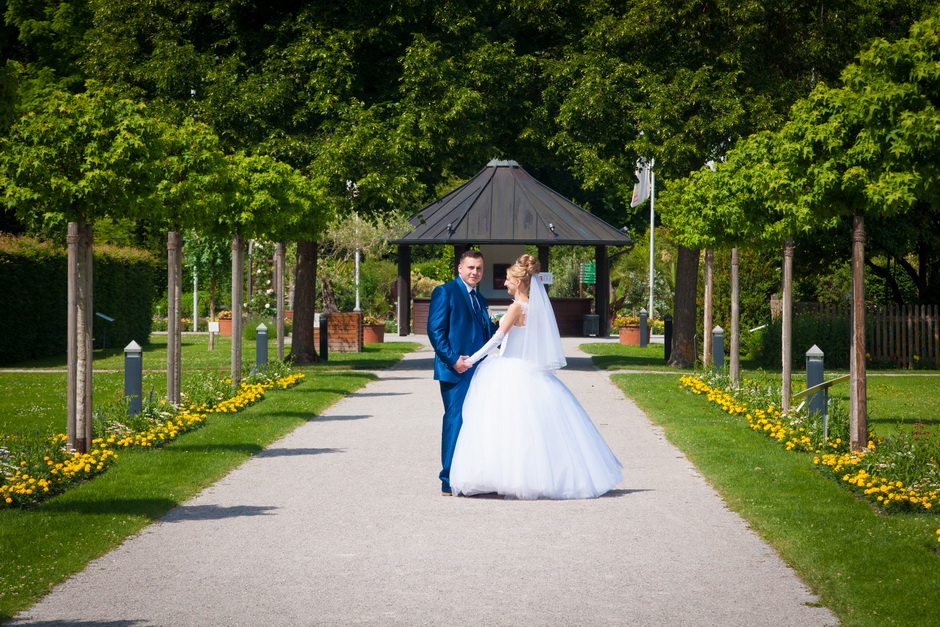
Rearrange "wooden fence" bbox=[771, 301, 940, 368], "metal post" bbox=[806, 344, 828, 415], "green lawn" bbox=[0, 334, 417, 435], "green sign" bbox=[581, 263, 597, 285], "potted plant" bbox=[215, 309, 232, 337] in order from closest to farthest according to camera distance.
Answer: "metal post" bbox=[806, 344, 828, 415], "green lawn" bbox=[0, 334, 417, 435], "wooden fence" bbox=[771, 301, 940, 368], "potted plant" bbox=[215, 309, 232, 337], "green sign" bbox=[581, 263, 597, 285]

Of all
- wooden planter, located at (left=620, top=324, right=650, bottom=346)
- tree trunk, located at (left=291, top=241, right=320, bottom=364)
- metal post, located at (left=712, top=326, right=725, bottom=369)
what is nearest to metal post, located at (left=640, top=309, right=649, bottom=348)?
wooden planter, located at (left=620, top=324, right=650, bottom=346)

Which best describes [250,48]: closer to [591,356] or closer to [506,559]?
[591,356]

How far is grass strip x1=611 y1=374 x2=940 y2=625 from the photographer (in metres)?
6.11

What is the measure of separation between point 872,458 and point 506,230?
107 feet

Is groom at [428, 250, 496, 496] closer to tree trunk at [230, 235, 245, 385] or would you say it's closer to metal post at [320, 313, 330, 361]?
tree trunk at [230, 235, 245, 385]

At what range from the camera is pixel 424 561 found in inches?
276

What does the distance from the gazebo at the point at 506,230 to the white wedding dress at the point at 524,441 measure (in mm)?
31493

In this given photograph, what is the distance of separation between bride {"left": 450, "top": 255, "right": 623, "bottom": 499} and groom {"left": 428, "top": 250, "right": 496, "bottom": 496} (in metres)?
0.14

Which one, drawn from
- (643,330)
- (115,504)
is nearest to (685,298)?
(643,330)

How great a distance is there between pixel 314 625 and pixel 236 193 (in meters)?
11.7

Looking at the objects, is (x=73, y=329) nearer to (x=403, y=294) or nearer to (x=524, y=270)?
(x=524, y=270)

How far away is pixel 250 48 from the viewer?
82.9 feet

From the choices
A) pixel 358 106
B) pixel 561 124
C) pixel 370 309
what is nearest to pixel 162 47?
pixel 358 106

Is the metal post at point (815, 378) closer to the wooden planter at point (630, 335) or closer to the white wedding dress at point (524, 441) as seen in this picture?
the white wedding dress at point (524, 441)
